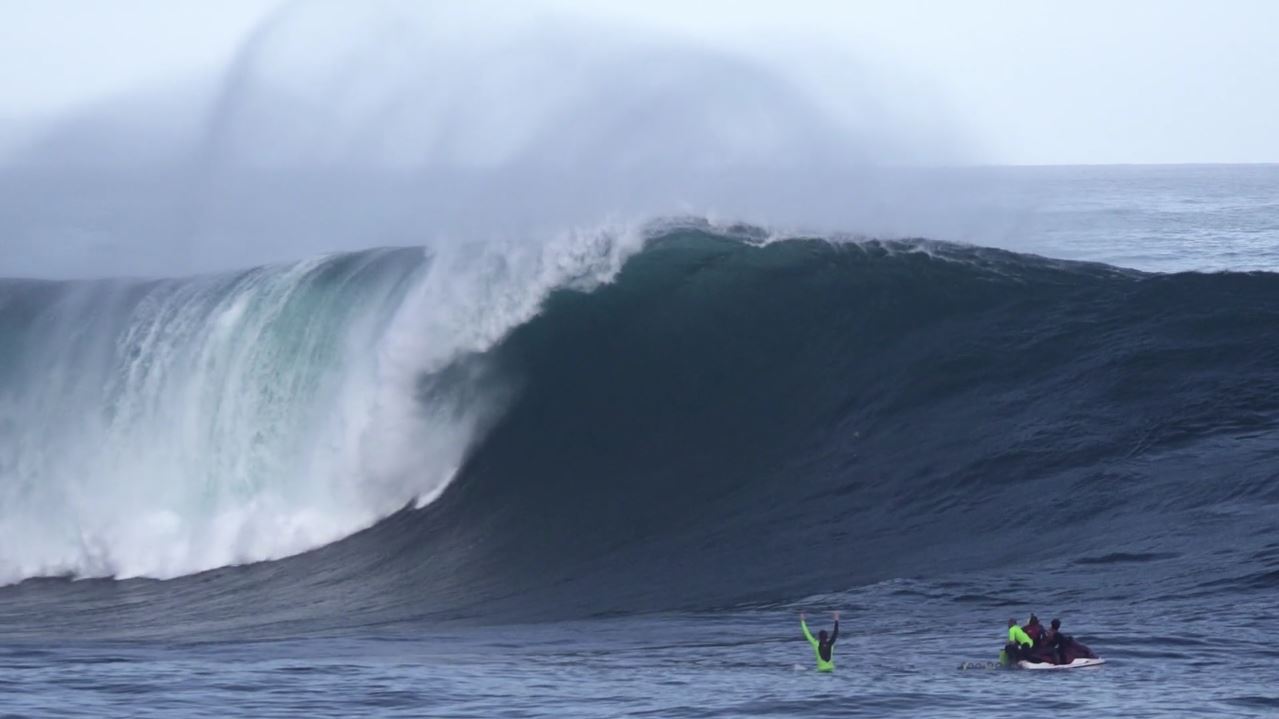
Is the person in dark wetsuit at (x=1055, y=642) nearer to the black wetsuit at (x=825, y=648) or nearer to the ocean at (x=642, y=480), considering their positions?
the ocean at (x=642, y=480)

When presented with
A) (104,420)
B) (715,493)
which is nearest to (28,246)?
(104,420)

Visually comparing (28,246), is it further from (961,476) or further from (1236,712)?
(1236,712)

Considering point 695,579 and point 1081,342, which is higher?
point 1081,342

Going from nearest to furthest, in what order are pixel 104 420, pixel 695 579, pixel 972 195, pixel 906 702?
pixel 906 702 → pixel 695 579 → pixel 104 420 → pixel 972 195

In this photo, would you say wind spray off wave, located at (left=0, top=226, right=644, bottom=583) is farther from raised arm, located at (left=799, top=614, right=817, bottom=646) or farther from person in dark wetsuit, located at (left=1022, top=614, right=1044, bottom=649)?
person in dark wetsuit, located at (left=1022, top=614, right=1044, bottom=649)

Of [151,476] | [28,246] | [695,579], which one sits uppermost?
[28,246]

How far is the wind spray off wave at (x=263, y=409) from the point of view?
19.4 metres

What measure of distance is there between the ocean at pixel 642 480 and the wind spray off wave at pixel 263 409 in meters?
0.05

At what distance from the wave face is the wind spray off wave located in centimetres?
5

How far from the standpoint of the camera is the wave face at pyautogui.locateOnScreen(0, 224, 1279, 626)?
15.1m

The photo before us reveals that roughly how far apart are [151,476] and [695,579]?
8.57 meters

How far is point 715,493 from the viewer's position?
17531mm

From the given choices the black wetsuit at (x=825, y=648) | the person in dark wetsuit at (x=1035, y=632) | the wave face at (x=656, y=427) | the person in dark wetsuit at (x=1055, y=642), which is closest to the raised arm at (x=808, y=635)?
the black wetsuit at (x=825, y=648)

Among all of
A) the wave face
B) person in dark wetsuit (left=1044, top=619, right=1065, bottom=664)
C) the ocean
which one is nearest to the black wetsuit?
the ocean
